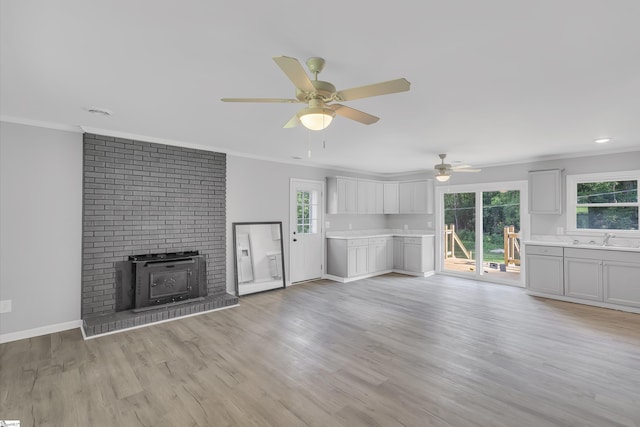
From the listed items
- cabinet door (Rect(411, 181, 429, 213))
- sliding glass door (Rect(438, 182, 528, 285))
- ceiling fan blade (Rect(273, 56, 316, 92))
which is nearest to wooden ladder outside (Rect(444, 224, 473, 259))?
sliding glass door (Rect(438, 182, 528, 285))

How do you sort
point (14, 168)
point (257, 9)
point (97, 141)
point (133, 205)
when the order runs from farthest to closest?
point (133, 205) → point (97, 141) → point (14, 168) → point (257, 9)

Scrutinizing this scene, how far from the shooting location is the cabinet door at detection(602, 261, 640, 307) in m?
4.41

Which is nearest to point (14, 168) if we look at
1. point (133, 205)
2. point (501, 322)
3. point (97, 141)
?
point (97, 141)

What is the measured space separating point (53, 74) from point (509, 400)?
14.1 ft

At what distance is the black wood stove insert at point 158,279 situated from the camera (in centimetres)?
412

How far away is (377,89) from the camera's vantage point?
1819mm

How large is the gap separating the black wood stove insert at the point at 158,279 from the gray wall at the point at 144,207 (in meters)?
0.10

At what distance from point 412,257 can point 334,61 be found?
5.70 meters

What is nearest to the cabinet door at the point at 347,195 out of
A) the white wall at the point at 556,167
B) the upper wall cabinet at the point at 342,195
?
the upper wall cabinet at the point at 342,195

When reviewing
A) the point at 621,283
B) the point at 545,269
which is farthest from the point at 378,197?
the point at 621,283

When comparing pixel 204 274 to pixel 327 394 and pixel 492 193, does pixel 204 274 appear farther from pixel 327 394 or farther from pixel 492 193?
pixel 492 193

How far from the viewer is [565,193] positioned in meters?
5.46

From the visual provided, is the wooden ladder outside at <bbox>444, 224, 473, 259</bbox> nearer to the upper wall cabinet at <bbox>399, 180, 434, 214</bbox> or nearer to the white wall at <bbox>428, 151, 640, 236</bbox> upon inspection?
the upper wall cabinet at <bbox>399, 180, 434, 214</bbox>

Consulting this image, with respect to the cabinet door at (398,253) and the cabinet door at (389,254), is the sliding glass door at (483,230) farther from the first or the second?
the cabinet door at (389,254)
